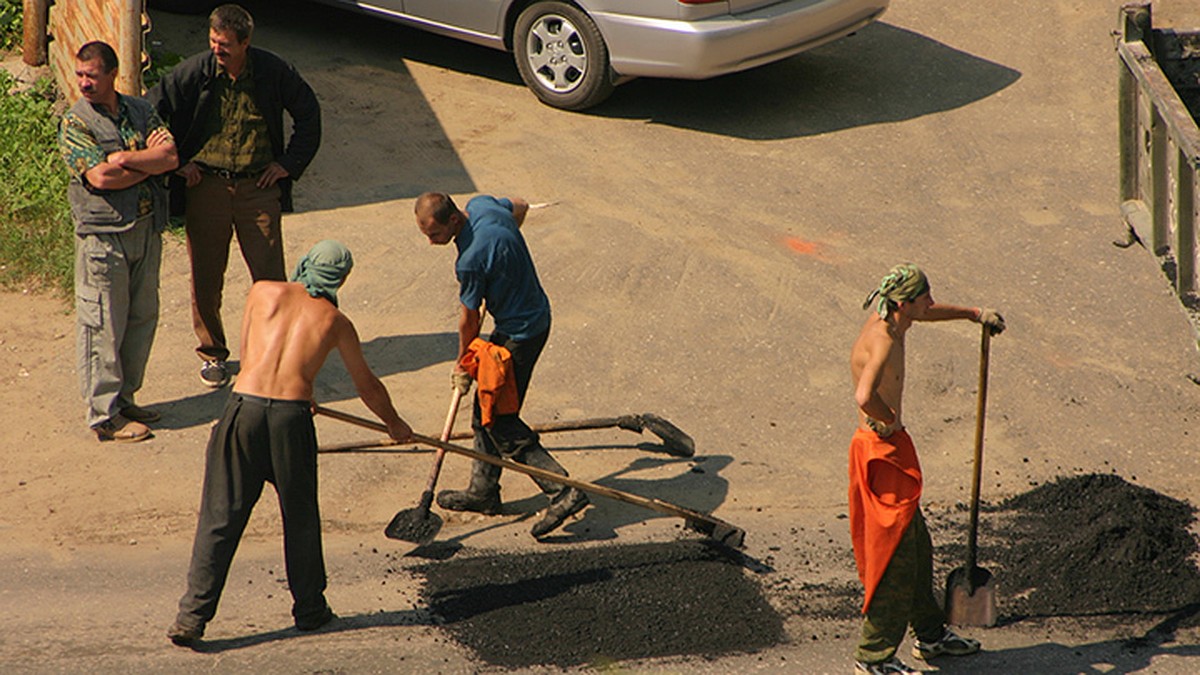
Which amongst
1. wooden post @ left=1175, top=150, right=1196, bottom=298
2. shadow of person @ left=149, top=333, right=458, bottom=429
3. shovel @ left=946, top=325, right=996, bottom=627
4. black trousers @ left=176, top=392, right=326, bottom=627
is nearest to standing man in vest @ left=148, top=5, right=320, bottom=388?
shadow of person @ left=149, top=333, right=458, bottom=429

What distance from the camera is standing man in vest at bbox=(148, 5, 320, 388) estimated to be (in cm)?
805

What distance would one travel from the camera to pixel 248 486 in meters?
6.27

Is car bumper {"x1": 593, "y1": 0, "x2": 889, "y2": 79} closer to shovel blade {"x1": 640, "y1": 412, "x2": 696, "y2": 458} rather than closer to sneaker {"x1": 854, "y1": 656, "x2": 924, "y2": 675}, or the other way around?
shovel blade {"x1": 640, "y1": 412, "x2": 696, "y2": 458}

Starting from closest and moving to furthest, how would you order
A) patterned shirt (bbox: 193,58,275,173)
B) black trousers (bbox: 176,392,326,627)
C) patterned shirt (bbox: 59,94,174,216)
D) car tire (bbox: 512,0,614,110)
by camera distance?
black trousers (bbox: 176,392,326,627) → patterned shirt (bbox: 59,94,174,216) → patterned shirt (bbox: 193,58,275,173) → car tire (bbox: 512,0,614,110)

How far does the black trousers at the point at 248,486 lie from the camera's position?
20.3ft

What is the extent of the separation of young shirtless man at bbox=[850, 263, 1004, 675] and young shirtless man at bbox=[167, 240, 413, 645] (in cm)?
215

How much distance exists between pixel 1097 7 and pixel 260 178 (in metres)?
8.74

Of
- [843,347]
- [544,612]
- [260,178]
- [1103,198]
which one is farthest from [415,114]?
[544,612]

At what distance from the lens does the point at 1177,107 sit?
6.93m

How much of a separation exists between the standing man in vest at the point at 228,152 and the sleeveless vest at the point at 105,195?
0.99 ft

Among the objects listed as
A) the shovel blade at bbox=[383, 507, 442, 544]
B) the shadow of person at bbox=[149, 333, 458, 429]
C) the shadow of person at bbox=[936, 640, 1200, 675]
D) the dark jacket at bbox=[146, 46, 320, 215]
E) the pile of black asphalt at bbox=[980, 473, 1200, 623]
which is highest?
the dark jacket at bbox=[146, 46, 320, 215]

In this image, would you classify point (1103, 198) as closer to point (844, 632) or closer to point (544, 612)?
point (844, 632)

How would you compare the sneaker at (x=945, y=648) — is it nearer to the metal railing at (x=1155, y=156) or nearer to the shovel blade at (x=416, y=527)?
the metal railing at (x=1155, y=156)

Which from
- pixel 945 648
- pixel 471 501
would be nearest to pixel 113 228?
pixel 471 501
